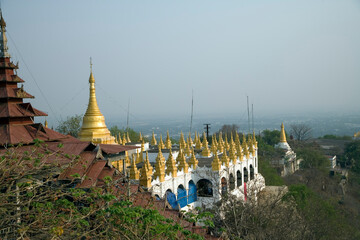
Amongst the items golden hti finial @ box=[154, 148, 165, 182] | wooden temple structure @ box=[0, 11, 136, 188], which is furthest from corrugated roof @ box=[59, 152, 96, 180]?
golden hti finial @ box=[154, 148, 165, 182]

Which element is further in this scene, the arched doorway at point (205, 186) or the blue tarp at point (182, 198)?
the arched doorway at point (205, 186)

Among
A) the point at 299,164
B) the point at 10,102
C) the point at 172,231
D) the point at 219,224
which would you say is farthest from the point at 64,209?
the point at 299,164

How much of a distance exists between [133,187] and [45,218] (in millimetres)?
5517

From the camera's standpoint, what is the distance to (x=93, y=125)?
25750 millimetres

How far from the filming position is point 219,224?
19.3 m

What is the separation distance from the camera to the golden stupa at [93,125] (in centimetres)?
2555

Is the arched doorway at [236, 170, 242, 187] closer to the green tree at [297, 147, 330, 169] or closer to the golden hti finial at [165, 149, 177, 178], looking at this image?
the golden hti finial at [165, 149, 177, 178]

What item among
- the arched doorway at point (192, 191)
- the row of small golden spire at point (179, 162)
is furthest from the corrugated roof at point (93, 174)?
the arched doorway at point (192, 191)

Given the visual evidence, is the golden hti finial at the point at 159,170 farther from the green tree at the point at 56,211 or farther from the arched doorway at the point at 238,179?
the arched doorway at the point at 238,179

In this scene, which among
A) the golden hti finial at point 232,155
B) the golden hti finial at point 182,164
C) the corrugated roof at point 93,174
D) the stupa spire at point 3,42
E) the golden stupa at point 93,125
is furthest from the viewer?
the golden hti finial at point 232,155

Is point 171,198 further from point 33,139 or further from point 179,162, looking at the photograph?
point 33,139

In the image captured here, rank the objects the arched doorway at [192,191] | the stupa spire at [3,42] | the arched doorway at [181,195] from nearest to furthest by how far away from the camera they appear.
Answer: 1. the stupa spire at [3,42]
2. the arched doorway at [181,195]
3. the arched doorway at [192,191]

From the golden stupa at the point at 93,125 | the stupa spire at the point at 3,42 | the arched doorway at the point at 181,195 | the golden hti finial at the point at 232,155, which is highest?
the stupa spire at the point at 3,42

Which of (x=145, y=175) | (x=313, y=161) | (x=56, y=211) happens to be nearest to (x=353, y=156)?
(x=313, y=161)
